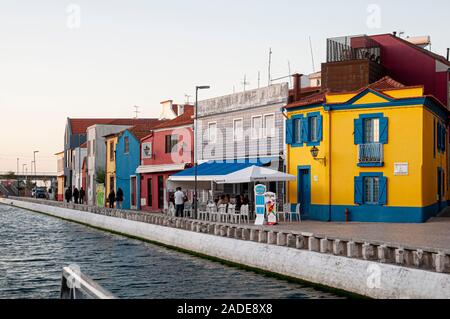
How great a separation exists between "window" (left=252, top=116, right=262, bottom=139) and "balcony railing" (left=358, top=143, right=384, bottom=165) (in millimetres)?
7182

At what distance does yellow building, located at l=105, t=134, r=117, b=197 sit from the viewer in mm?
57812

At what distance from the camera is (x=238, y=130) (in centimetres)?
3884

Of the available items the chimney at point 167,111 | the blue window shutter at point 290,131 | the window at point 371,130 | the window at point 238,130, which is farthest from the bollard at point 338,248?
the chimney at point 167,111

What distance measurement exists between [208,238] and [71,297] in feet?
50.2

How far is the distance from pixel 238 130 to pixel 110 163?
74.2ft

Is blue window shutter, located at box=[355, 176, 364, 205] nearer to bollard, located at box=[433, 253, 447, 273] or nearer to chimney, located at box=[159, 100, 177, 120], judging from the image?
bollard, located at box=[433, 253, 447, 273]

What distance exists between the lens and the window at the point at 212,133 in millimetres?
41000

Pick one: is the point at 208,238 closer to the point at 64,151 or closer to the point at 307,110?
the point at 307,110

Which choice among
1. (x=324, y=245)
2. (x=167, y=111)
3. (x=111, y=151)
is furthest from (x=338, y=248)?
(x=167, y=111)

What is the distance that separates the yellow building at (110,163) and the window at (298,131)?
25.7 metres

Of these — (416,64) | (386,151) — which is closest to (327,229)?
(386,151)

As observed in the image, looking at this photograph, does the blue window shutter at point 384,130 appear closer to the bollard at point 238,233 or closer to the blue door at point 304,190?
the blue door at point 304,190

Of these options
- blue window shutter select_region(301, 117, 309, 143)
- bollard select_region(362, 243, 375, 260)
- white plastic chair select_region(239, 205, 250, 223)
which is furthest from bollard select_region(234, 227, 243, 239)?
blue window shutter select_region(301, 117, 309, 143)

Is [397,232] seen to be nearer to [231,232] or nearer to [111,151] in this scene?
[231,232]
